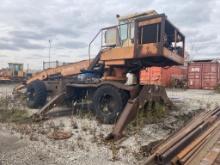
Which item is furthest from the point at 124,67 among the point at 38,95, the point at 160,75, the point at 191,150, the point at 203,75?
the point at 203,75

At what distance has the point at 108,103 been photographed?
28.5ft

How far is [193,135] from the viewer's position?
5777 mm

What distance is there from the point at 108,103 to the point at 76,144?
246 cm

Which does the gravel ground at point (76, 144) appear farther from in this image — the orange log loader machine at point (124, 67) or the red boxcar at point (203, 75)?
the red boxcar at point (203, 75)

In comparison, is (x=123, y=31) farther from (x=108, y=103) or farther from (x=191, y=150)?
(x=191, y=150)

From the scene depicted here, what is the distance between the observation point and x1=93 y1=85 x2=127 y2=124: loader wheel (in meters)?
8.26

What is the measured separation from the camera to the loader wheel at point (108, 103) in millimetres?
8258

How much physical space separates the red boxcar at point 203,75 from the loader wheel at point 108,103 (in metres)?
17.8

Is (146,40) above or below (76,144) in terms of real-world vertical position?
above

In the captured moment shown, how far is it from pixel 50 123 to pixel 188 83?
19.7 m

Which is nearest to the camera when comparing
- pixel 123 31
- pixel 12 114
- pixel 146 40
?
pixel 146 40

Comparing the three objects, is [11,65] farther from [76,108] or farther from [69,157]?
[69,157]

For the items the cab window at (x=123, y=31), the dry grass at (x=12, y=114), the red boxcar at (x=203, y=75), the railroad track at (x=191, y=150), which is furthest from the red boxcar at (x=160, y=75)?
the railroad track at (x=191, y=150)

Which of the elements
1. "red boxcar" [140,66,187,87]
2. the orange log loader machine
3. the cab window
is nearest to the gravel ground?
the orange log loader machine
